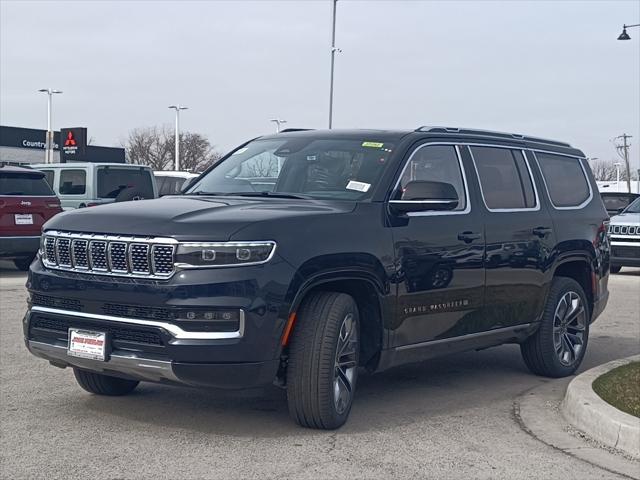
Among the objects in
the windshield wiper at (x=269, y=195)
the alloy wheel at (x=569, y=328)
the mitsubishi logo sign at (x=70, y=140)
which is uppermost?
the mitsubishi logo sign at (x=70, y=140)

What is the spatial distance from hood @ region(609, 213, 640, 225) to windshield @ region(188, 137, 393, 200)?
1204cm

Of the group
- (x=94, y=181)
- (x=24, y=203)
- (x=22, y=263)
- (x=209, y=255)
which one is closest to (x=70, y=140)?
(x=94, y=181)

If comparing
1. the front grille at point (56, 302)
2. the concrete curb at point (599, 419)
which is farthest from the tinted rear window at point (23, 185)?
the concrete curb at point (599, 419)

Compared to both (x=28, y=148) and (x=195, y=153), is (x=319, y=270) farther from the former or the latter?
(x=195, y=153)

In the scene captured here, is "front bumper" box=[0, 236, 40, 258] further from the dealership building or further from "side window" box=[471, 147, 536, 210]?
the dealership building

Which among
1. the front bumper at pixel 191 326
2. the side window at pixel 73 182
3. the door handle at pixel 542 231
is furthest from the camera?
the side window at pixel 73 182

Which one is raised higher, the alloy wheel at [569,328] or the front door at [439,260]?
the front door at [439,260]

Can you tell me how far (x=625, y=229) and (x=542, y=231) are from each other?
10670 mm

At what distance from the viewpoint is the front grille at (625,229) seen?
17.4 meters

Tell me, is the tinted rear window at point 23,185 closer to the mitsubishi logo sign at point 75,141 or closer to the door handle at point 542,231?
the door handle at point 542,231

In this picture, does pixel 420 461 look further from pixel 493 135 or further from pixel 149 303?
pixel 493 135

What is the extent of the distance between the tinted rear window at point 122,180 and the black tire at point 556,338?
36.4ft

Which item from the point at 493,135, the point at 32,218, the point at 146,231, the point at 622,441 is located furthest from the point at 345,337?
the point at 32,218

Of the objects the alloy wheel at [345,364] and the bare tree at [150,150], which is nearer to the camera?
the alloy wheel at [345,364]
